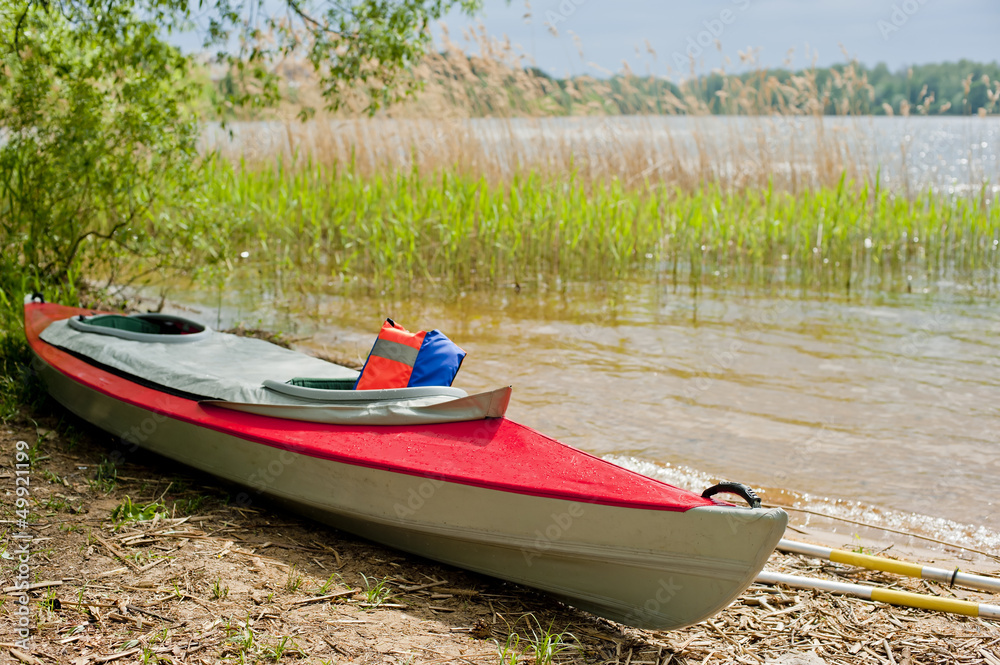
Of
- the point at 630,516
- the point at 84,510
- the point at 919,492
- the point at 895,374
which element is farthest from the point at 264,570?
the point at 895,374

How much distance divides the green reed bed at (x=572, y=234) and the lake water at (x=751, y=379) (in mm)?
405

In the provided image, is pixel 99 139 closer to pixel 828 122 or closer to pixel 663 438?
pixel 663 438

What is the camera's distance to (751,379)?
4508mm

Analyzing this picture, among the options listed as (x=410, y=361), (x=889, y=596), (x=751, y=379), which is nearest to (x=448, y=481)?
(x=410, y=361)

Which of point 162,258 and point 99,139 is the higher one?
point 99,139

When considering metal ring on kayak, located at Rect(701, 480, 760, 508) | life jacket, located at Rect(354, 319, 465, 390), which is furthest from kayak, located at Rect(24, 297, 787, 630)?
life jacket, located at Rect(354, 319, 465, 390)

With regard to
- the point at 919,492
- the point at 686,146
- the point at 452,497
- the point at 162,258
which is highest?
the point at 686,146

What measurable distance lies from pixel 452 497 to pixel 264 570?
0.59 meters

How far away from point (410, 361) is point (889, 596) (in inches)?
64.5

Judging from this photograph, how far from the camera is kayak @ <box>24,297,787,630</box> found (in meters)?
1.96

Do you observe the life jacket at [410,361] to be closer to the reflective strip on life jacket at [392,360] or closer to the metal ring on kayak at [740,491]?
the reflective strip on life jacket at [392,360]

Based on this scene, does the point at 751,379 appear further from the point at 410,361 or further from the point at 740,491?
the point at 740,491

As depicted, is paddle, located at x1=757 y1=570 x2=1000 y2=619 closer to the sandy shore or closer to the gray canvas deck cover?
the sandy shore

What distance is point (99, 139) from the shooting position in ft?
14.9
